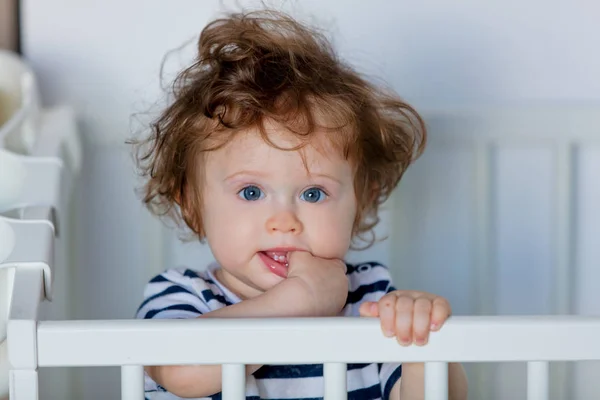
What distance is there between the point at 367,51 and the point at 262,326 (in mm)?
767

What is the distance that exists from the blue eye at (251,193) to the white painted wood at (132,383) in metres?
0.30

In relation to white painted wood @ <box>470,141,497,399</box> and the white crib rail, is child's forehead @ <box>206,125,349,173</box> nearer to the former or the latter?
the white crib rail

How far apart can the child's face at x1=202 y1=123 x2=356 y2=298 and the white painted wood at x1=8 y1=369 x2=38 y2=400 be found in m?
0.31

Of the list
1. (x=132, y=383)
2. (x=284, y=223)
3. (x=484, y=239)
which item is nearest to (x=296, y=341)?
(x=132, y=383)

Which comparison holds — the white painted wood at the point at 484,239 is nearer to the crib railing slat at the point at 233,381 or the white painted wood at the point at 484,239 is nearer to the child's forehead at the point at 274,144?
the child's forehead at the point at 274,144

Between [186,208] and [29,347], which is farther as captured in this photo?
[186,208]

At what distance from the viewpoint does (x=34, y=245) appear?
78cm

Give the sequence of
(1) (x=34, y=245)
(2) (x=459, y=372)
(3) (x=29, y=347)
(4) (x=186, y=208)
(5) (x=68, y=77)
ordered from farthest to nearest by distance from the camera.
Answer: (5) (x=68, y=77)
(4) (x=186, y=208)
(2) (x=459, y=372)
(1) (x=34, y=245)
(3) (x=29, y=347)

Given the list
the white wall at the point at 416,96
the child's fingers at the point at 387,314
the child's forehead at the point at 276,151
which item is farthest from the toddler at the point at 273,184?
the white wall at the point at 416,96

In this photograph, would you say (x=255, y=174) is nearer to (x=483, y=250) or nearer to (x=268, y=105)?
(x=268, y=105)

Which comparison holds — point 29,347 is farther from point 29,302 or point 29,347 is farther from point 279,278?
point 279,278

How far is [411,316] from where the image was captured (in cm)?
68

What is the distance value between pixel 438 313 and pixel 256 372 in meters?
0.30

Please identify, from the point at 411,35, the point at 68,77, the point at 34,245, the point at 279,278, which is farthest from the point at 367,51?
the point at 34,245
